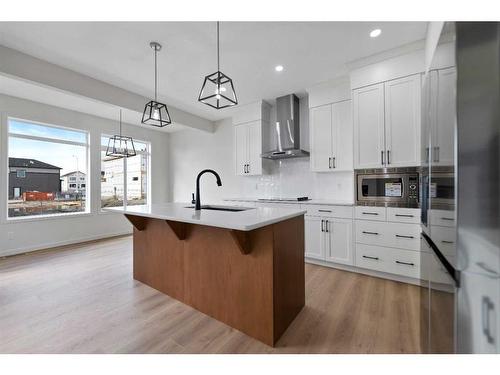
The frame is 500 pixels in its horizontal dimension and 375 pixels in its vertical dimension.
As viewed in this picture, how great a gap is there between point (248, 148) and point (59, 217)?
396 centimetres

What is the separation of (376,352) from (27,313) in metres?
3.02

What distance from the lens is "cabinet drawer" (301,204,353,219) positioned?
3145mm

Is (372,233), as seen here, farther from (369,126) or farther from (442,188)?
(442,188)

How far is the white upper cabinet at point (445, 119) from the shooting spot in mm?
992

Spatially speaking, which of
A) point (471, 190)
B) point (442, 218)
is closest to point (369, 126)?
point (442, 218)

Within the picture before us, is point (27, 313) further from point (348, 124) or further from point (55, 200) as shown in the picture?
point (348, 124)

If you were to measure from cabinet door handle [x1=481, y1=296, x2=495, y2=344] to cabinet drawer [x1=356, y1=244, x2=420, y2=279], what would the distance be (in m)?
2.10

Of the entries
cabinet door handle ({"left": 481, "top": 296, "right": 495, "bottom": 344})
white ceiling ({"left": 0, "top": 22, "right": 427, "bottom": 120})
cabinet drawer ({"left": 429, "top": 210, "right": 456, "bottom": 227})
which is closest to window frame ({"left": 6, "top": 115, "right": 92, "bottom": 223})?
white ceiling ({"left": 0, "top": 22, "right": 427, "bottom": 120})

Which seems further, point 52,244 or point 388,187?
point 52,244

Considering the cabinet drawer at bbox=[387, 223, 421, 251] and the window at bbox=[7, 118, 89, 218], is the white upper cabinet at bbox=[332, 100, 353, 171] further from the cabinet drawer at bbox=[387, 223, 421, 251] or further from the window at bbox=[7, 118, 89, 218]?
the window at bbox=[7, 118, 89, 218]

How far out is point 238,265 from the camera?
6.20 ft

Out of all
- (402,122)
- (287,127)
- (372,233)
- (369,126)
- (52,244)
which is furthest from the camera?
(52,244)

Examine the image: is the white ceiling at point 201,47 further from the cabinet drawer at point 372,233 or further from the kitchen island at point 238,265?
the cabinet drawer at point 372,233

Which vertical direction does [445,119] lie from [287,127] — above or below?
below
